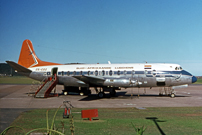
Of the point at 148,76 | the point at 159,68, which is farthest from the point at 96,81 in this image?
the point at 159,68

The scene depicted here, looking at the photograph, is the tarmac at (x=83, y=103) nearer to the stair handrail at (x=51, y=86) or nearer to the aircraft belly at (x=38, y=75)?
the stair handrail at (x=51, y=86)

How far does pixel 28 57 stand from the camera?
3148 centimetres

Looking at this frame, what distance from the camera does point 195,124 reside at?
11188 millimetres

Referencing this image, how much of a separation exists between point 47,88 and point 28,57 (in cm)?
760

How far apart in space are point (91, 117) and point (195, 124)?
18.9ft

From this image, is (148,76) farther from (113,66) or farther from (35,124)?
(35,124)

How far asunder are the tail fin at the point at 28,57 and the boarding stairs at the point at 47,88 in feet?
11.2

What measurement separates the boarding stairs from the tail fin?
3.42 metres

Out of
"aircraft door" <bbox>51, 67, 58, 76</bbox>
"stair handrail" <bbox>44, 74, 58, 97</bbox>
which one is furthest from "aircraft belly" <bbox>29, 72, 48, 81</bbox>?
"stair handrail" <bbox>44, 74, 58, 97</bbox>

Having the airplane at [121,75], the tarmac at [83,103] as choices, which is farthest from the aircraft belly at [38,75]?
the tarmac at [83,103]

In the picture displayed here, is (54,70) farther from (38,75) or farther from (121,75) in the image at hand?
(121,75)

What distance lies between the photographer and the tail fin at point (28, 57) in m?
31.0

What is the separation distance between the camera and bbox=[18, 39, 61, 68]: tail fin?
31.0 meters

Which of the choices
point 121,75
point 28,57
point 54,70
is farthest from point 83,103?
point 28,57
